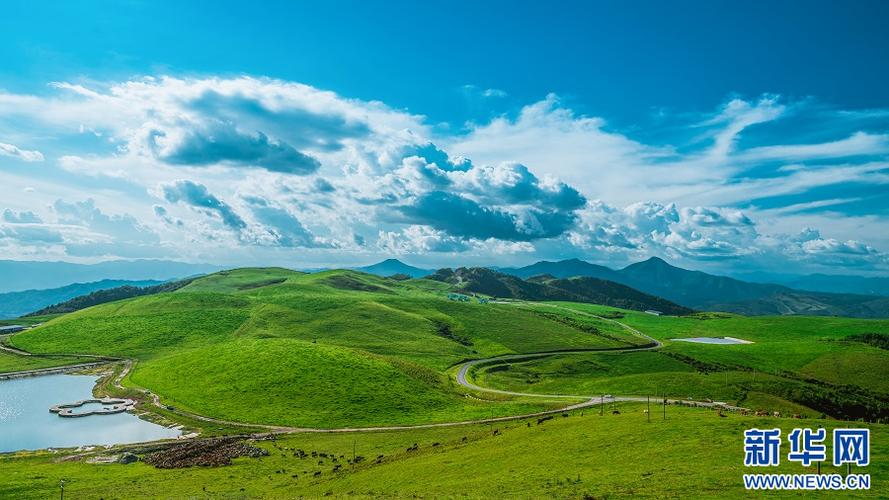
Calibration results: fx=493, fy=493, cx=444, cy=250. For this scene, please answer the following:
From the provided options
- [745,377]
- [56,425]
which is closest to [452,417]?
[745,377]

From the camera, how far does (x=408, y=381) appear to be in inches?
5148

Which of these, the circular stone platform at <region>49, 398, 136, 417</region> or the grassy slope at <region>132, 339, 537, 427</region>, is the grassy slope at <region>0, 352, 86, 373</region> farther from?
the circular stone platform at <region>49, 398, 136, 417</region>

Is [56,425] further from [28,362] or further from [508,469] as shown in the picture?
[508,469]

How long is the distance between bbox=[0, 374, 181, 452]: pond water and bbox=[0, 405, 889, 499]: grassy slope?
13108mm

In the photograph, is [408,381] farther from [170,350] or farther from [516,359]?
[170,350]

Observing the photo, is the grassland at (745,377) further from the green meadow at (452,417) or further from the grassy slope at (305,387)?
the grassy slope at (305,387)

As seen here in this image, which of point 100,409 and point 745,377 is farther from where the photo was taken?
point 745,377

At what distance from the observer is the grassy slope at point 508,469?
130 feet

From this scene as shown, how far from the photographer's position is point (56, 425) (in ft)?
342

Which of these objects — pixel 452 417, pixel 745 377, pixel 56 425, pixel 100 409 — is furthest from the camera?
pixel 745 377

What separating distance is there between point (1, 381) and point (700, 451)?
192893 millimetres

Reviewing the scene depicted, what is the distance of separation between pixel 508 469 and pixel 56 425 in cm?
10388

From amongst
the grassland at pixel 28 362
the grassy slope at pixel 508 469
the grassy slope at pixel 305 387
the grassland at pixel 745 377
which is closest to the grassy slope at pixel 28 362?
the grassland at pixel 28 362

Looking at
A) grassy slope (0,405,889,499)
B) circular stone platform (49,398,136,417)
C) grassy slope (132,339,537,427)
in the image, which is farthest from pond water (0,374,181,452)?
grassy slope (0,405,889,499)
